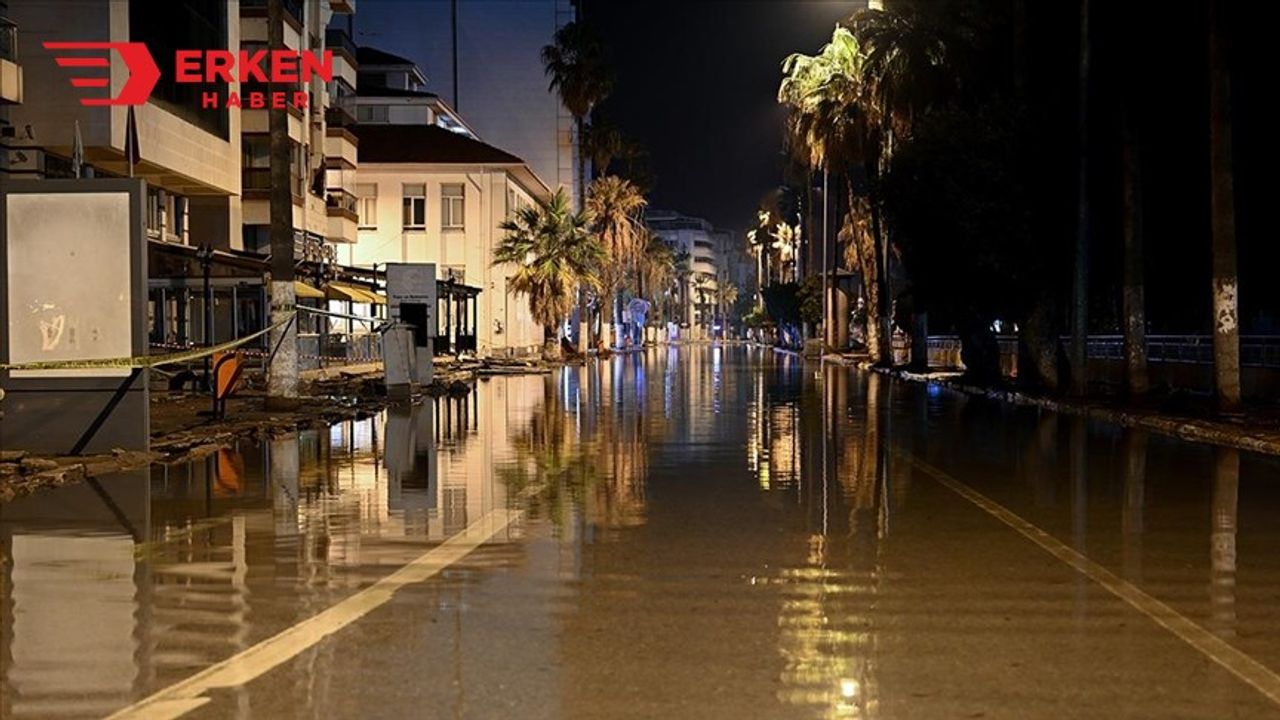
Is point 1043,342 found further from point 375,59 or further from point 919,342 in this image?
point 375,59

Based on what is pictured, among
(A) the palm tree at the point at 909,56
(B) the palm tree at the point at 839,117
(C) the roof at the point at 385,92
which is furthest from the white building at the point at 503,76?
(A) the palm tree at the point at 909,56

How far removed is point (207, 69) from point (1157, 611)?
40.8 m

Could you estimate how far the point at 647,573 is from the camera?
1040 centimetres

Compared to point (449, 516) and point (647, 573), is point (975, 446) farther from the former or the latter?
point (647, 573)

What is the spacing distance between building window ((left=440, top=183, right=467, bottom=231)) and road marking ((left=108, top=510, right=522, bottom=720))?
219 feet

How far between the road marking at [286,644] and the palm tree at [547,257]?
58.3 meters

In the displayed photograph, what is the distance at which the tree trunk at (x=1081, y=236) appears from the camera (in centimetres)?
3359

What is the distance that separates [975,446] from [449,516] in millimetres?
10700

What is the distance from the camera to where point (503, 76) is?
111 metres

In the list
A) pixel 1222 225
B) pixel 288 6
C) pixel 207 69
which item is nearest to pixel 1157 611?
pixel 1222 225

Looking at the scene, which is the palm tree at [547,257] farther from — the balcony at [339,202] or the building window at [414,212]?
the balcony at [339,202]

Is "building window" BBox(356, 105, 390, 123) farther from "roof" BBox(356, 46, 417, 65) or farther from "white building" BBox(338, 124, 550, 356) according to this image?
"white building" BBox(338, 124, 550, 356)

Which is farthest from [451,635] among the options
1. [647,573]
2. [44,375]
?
[44,375]

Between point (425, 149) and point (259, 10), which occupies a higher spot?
point (259, 10)
